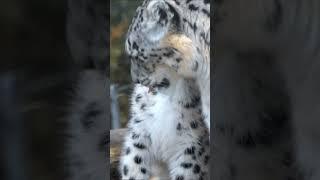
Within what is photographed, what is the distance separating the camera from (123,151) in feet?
6.29

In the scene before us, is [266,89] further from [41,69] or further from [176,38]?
[176,38]

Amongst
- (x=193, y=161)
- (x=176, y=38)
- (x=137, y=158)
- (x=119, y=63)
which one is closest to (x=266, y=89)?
(x=176, y=38)

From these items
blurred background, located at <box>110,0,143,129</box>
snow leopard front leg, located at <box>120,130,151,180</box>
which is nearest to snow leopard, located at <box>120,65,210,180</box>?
snow leopard front leg, located at <box>120,130,151,180</box>

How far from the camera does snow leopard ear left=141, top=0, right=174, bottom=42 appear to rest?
64.3 inches

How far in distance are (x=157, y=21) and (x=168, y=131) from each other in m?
0.35

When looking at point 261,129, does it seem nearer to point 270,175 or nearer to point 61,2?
point 270,175

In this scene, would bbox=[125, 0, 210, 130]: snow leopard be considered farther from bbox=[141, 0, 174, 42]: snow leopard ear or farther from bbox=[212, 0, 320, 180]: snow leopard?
bbox=[212, 0, 320, 180]: snow leopard

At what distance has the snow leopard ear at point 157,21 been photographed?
163 centimetres

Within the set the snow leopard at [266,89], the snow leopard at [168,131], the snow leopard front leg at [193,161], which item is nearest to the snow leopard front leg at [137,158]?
the snow leopard at [168,131]

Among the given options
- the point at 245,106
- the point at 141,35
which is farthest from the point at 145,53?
the point at 245,106

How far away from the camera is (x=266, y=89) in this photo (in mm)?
775

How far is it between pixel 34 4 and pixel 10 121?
0.14 metres

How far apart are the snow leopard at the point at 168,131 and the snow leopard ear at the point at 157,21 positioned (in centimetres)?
10

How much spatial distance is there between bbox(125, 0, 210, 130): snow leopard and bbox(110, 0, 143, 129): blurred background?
91 cm
